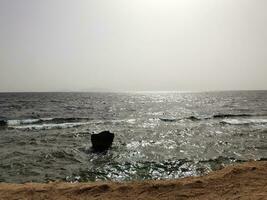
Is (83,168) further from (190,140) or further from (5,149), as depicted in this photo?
(190,140)

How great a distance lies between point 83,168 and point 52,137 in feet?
39.1

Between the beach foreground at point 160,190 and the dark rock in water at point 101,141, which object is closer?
the beach foreground at point 160,190

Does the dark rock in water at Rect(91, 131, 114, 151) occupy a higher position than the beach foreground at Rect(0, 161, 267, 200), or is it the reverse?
the beach foreground at Rect(0, 161, 267, 200)

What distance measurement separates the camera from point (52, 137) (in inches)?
1074

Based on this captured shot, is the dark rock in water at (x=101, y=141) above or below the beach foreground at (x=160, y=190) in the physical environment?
below

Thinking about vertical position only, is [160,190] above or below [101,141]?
above

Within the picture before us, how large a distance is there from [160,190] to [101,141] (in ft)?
38.2

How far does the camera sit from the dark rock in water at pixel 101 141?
68.0 ft

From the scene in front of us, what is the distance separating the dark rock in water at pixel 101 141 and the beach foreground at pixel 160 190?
33.1ft

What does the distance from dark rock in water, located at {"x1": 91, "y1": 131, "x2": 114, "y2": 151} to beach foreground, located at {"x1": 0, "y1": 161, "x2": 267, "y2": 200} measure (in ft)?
33.1

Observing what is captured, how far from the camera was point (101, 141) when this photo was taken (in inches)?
821

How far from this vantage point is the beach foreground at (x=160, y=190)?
29.6 feet

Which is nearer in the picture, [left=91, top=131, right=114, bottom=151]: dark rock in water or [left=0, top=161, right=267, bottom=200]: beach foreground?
[left=0, top=161, right=267, bottom=200]: beach foreground

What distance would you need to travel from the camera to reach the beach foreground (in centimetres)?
903
